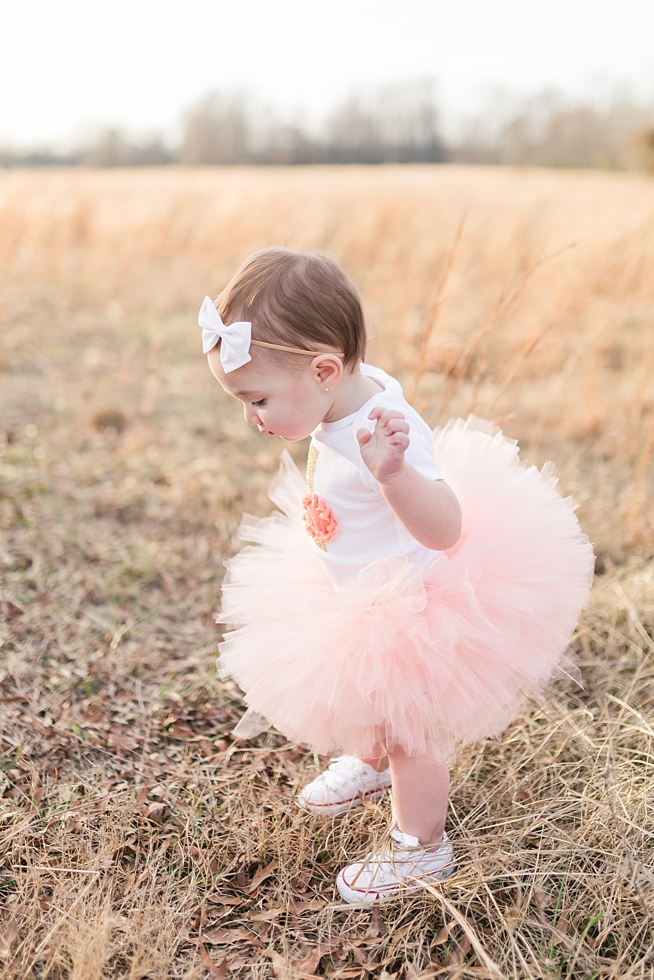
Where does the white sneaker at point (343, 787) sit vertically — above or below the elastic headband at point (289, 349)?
below

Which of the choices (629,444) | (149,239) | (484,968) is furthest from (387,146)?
(484,968)

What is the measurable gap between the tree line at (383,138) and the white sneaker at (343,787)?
2778 centimetres

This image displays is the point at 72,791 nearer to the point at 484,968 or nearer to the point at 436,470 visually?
the point at 484,968

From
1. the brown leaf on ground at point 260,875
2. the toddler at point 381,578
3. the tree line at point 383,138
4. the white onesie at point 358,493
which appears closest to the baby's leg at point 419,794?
the toddler at point 381,578

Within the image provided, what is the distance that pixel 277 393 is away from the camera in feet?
4.45

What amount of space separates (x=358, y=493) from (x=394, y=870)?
0.75 metres

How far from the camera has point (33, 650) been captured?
7.14 ft

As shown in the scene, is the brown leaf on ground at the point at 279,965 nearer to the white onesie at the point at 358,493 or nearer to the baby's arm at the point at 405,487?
the white onesie at the point at 358,493

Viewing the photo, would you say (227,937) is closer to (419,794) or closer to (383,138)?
(419,794)

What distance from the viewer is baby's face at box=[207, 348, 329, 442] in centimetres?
134

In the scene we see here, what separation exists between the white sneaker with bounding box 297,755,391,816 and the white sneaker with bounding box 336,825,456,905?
17 centimetres

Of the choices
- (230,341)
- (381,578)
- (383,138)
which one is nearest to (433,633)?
(381,578)

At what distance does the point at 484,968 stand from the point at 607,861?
0.34 meters

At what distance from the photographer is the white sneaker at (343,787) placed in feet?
5.63
